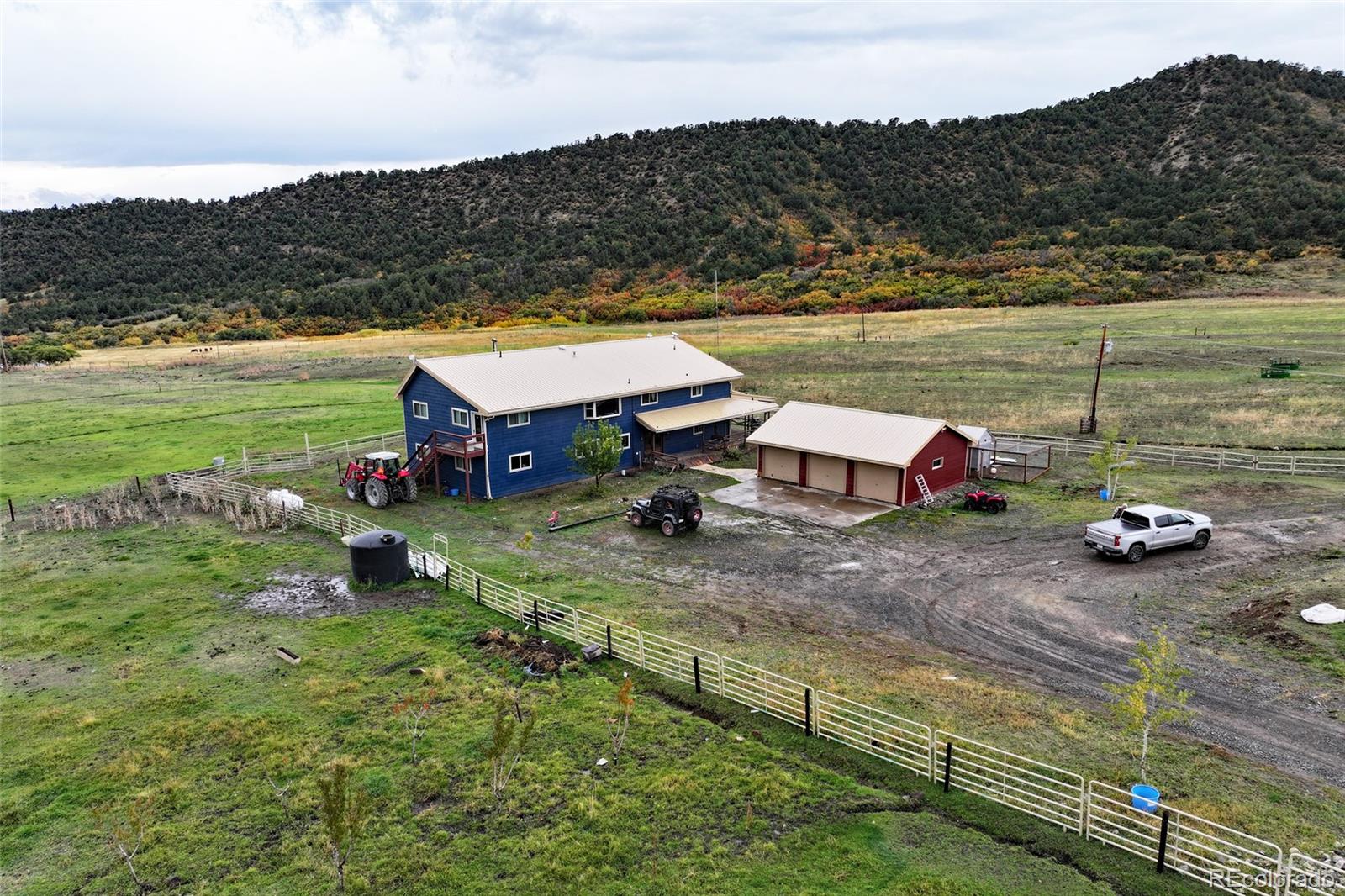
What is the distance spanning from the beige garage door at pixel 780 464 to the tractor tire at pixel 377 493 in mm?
17120

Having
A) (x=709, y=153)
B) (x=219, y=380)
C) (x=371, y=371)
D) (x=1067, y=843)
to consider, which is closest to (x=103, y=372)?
(x=219, y=380)

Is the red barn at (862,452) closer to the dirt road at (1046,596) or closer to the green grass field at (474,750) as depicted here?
the green grass field at (474,750)

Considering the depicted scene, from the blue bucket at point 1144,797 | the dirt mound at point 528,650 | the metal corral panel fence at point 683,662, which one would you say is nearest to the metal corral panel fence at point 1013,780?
the blue bucket at point 1144,797

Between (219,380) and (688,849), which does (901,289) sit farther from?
(688,849)

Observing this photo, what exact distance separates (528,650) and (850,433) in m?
20.4

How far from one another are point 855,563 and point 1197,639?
394 inches

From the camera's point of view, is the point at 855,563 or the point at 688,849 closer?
the point at 688,849

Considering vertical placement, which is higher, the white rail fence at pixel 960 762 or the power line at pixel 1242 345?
the power line at pixel 1242 345

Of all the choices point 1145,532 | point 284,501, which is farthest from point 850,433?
point 284,501

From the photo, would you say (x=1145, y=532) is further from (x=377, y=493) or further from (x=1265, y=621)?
(x=377, y=493)

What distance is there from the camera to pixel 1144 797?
13812mm

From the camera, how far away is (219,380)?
7550 centimetres

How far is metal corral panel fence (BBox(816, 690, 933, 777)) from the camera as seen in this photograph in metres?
15.8

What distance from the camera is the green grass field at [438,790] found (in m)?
13.0
